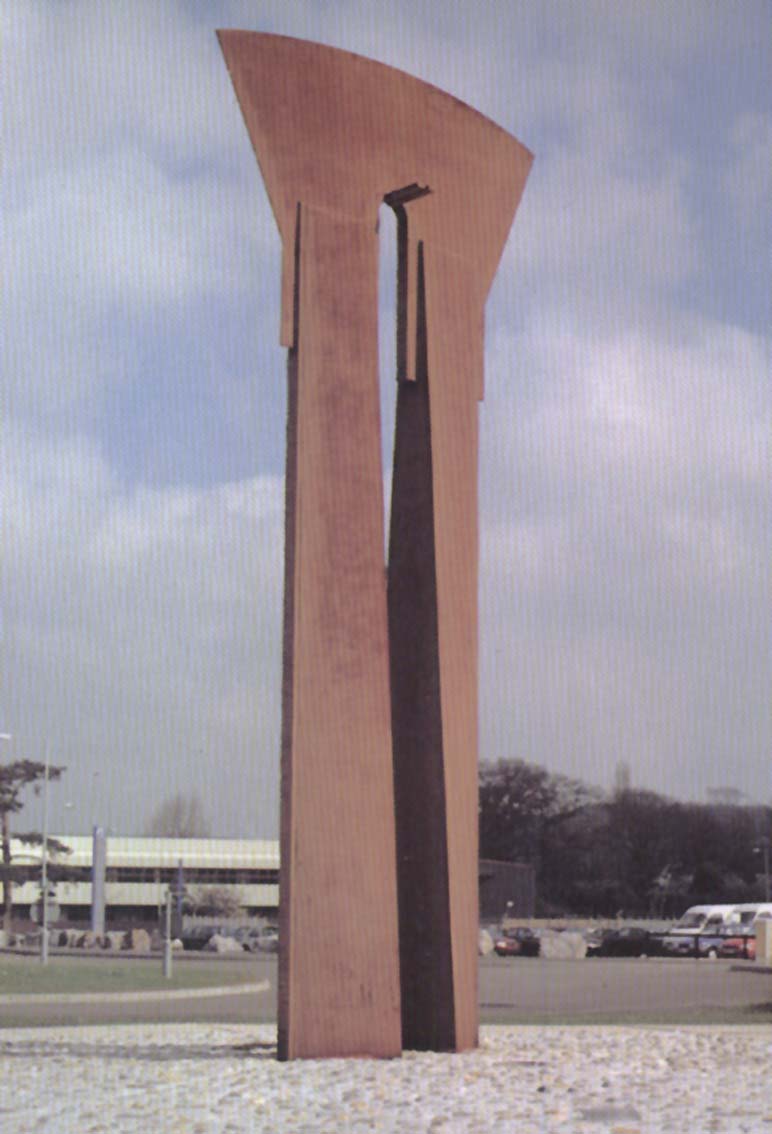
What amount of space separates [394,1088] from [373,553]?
3625 mm

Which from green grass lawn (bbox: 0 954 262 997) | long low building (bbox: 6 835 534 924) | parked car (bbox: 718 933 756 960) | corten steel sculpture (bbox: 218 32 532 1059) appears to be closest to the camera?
corten steel sculpture (bbox: 218 32 532 1059)

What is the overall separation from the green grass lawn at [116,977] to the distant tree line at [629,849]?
3945 cm

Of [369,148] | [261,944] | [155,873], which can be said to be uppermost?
[369,148]

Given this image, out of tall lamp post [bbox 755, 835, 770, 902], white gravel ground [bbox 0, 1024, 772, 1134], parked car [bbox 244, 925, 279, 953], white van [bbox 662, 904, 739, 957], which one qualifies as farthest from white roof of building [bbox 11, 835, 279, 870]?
white gravel ground [bbox 0, 1024, 772, 1134]

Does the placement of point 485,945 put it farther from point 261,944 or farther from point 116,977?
point 116,977

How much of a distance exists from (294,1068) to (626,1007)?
920 centimetres

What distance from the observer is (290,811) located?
970cm

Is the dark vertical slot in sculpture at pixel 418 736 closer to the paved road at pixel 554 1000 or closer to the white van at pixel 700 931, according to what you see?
the paved road at pixel 554 1000

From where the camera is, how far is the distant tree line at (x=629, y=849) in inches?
2621

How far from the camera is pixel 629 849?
6762 cm

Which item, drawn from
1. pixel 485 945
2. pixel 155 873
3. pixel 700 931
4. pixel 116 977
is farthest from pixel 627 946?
pixel 155 873

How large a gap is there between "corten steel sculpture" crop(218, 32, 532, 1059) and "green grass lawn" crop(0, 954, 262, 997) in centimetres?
950

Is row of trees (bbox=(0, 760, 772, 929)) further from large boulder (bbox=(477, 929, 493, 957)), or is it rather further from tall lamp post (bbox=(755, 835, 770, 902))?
large boulder (bbox=(477, 929, 493, 957))

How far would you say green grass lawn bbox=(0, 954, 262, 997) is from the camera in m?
19.7
